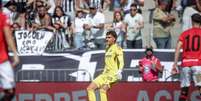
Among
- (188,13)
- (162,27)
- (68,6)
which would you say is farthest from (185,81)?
(68,6)

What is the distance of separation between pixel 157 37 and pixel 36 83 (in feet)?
11.9

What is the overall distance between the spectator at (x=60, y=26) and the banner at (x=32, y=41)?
0.27m

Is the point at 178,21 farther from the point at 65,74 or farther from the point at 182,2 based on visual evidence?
the point at 65,74

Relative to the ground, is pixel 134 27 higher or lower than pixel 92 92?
higher

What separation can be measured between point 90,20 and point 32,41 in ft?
5.55

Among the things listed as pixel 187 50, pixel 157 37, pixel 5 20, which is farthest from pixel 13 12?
pixel 5 20

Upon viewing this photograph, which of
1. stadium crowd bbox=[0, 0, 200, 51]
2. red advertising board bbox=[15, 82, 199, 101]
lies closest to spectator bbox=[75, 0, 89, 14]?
stadium crowd bbox=[0, 0, 200, 51]

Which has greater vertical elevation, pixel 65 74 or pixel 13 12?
pixel 13 12

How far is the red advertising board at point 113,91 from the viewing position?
1580cm

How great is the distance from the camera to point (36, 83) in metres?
15.8

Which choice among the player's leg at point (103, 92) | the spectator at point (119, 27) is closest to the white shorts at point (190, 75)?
the player's leg at point (103, 92)

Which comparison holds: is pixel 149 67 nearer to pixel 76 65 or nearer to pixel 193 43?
pixel 76 65

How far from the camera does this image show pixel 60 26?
58.7 feet

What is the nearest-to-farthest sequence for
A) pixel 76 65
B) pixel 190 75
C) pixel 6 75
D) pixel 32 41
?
pixel 6 75, pixel 190 75, pixel 76 65, pixel 32 41
